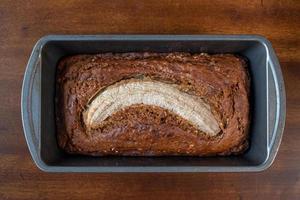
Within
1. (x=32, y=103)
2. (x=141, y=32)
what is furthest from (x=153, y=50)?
(x=32, y=103)

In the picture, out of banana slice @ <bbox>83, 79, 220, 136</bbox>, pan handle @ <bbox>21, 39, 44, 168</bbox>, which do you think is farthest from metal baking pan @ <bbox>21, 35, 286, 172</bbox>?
banana slice @ <bbox>83, 79, 220, 136</bbox>

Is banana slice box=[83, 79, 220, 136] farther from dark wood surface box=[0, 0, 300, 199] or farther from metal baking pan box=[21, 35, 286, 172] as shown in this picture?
dark wood surface box=[0, 0, 300, 199]

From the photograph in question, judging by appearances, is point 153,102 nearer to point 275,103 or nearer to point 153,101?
point 153,101

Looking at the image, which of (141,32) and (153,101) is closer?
(153,101)

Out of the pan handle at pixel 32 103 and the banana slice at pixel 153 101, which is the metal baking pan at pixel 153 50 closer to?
the pan handle at pixel 32 103

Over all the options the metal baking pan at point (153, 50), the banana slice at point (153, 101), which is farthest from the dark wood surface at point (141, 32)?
the banana slice at point (153, 101)

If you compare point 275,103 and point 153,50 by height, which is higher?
point 153,50
